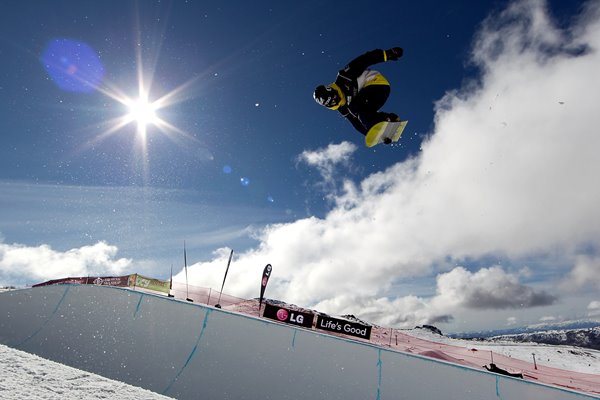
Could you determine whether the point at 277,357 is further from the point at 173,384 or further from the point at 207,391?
the point at 173,384

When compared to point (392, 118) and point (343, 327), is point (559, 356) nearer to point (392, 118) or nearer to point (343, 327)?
point (343, 327)

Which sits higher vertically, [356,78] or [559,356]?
[559,356]

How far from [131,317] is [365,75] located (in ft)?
26.3

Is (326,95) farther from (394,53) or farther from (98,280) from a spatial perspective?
(98,280)

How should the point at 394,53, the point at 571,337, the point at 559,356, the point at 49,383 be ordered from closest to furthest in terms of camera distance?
the point at 49,383 → the point at 394,53 → the point at 559,356 → the point at 571,337

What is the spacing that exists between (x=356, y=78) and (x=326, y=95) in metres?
0.54

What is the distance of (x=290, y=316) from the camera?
14609mm

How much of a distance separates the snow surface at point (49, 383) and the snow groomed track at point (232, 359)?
148cm

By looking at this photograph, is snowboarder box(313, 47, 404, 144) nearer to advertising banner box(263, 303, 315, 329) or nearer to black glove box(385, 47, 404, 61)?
black glove box(385, 47, 404, 61)

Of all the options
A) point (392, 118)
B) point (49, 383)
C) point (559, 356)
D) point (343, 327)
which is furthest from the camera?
point (559, 356)

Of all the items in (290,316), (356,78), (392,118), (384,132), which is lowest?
(290,316)

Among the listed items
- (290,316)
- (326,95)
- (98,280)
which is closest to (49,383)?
(326,95)

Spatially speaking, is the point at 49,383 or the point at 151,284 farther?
the point at 151,284

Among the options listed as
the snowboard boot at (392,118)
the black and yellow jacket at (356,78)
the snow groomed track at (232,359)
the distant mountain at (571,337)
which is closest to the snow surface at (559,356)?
the snow groomed track at (232,359)
